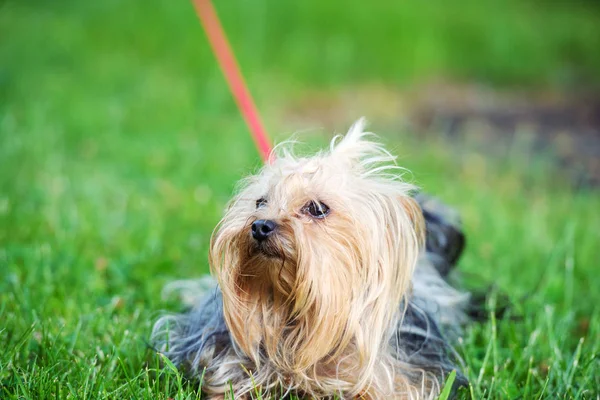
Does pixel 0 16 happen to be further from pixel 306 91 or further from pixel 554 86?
pixel 554 86

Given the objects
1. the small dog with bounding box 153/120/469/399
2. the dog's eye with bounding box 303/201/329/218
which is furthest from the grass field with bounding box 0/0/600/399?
the dog's eye with bounding box 303/201/329/218

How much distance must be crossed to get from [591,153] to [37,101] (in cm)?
605

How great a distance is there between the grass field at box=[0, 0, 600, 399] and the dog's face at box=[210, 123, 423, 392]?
0.39 metres

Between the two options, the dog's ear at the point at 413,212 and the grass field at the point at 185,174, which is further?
the grass field at the point at 185,174

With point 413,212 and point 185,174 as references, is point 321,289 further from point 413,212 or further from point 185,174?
point 185,174

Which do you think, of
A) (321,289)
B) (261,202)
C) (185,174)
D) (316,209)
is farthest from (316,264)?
(185,174)

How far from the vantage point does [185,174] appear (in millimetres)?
6242

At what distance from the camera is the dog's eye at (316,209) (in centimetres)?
270

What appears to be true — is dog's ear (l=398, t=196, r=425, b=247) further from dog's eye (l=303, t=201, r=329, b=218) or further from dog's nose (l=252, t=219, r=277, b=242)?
dog's nose (l=252, t=219, r=277, b=242)

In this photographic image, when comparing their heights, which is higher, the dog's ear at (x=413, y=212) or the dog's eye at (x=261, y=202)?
the dog's eye at (x=261, y=202)

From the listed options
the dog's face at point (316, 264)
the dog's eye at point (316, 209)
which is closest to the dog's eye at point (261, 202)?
the dog's face at point (316, 264)

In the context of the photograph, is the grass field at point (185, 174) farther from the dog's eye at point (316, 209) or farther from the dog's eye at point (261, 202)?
the dog's eye at point (316, 209)

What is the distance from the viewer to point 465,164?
7.73 metres

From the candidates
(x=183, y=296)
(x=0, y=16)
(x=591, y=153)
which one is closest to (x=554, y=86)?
(x=591, y=153)
